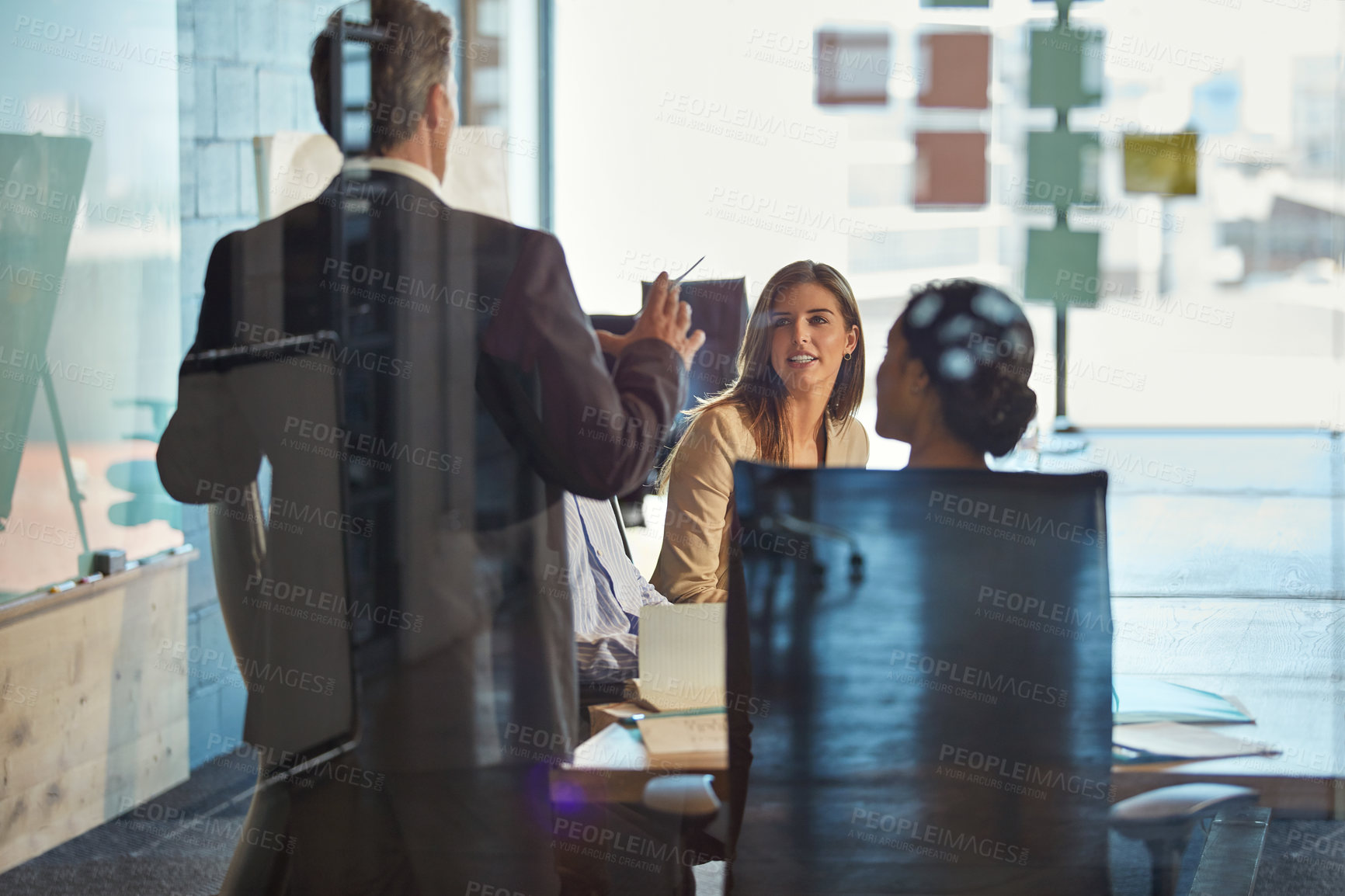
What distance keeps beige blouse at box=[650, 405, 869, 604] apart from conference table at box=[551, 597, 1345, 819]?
0.25 metres

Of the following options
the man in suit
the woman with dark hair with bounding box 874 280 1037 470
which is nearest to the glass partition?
the man in suit

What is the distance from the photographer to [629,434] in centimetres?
148

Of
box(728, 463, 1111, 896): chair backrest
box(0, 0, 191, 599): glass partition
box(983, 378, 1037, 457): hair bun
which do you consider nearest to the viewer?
box(728, 463, 1111, 896): chair backrest

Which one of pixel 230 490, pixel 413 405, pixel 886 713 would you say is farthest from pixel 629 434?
pixel 230 490

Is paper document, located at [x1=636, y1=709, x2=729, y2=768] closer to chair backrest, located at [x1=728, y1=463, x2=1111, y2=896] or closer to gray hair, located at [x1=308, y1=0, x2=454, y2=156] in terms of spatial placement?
chair backrest, located at [x1=728, y1=463, x2=1111, y2=896]

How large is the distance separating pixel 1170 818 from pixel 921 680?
1.52ft

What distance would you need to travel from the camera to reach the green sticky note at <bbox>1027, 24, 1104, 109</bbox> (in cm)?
146

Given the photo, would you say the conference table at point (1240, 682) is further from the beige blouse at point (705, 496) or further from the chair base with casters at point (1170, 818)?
the beige blouse at point (705, 496)

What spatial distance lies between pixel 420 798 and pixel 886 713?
0.72 meters

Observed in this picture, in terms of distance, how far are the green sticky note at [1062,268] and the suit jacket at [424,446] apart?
52 cm

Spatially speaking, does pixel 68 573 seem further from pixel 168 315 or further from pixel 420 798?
pixel 420 798

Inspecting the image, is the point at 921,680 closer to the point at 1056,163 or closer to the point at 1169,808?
the point at 1169,808

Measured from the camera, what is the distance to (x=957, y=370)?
1.46 m

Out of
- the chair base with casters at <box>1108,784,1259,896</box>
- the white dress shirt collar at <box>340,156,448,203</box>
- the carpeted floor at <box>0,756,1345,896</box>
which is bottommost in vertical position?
the carpeted floor at <box>0,756,1345,896</box>
